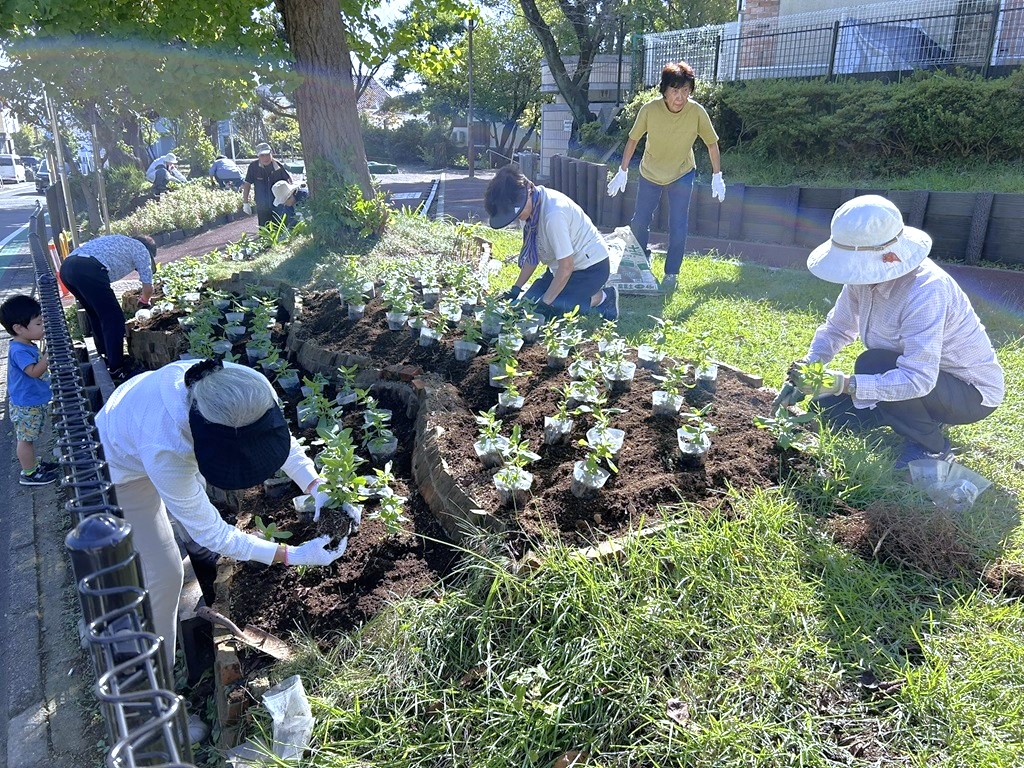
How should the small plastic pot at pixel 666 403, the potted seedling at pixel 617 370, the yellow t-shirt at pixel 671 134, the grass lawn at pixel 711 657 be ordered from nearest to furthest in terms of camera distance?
the grass lawn at pixel 711 657, the small plastic pot at pixel 666 403, the potted seedling at pixel 617 370, the yellow t-shirt at pixel 671 134

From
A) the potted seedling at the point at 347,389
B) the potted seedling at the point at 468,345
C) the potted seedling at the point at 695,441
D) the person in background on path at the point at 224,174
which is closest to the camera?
the potted seedling at the point at 695,441

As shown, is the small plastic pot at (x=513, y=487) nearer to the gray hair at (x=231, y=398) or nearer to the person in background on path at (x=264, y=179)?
the gray hair at (x=231, y=398)

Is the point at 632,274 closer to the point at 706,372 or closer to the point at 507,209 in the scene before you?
the point at 507,209

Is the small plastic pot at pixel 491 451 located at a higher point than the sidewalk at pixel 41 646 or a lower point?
higher

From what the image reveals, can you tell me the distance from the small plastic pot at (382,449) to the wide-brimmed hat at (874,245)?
2252 millimetres

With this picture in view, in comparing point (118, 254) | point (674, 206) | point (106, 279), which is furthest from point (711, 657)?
point (118, 254)

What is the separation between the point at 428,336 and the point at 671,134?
11.2 ft

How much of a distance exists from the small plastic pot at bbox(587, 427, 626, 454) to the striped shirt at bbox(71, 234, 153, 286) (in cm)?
491

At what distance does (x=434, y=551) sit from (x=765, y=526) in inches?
52.4

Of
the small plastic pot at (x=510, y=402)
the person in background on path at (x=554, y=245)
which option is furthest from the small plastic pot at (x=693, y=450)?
the person in background on path at (x=554, y=245)

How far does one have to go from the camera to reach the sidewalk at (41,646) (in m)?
2.94

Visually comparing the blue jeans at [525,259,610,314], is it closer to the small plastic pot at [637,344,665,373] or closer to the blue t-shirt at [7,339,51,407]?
the small plastic pot at [637,344,665,373]

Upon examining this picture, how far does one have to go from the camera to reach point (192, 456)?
2.64 m

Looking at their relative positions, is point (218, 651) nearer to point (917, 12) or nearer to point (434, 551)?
point (434, 551)
